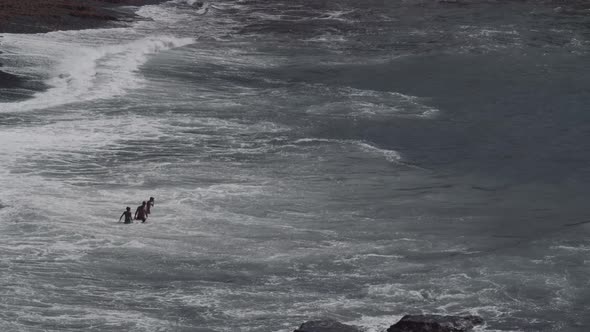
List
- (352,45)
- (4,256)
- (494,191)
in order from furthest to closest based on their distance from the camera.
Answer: (352,45)
(494,191)
(4,256)

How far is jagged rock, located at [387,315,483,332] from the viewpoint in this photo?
1021 inches

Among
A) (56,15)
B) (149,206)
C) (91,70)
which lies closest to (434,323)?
(149,206)

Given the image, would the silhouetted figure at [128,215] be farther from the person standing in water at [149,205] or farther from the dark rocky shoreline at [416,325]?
the dark rocky shoreline at [416,325]

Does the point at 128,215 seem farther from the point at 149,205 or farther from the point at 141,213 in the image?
the point at 149,205

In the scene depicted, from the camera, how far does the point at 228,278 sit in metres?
30.6

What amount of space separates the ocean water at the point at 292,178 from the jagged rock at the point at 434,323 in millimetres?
694

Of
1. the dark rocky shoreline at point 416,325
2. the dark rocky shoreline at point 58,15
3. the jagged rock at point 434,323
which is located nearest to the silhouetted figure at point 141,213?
the dark rocky shoreline at point 416,325

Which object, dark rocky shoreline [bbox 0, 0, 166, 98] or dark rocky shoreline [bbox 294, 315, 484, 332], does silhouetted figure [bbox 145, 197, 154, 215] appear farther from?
dark rocky shoreline [bbox 0, 0, 166, 98]

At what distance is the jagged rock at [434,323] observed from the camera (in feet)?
85.1

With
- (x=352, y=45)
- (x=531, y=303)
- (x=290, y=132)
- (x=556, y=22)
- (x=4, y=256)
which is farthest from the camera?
(x=556, y=22)

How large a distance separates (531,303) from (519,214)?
8460 mm

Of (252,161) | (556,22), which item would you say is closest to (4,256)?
(252,161)

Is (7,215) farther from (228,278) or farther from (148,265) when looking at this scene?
(228,278)

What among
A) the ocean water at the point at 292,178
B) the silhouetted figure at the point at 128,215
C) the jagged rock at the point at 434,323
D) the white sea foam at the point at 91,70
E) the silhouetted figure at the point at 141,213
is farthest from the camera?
the white sea foam at the point at 91,70
